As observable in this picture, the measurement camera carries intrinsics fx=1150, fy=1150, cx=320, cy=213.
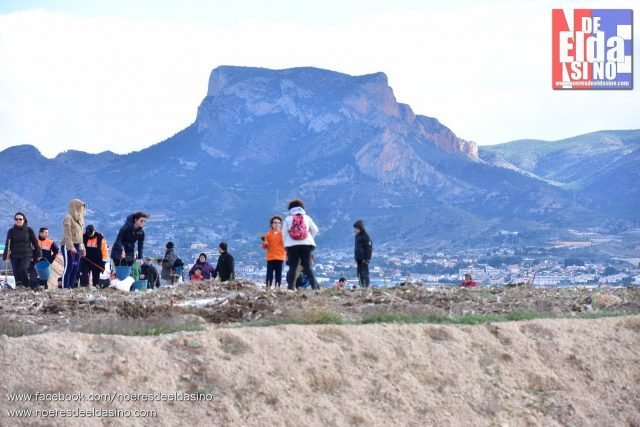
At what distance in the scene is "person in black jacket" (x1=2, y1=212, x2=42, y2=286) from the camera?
735 inches

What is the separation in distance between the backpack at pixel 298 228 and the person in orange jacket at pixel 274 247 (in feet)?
3.21

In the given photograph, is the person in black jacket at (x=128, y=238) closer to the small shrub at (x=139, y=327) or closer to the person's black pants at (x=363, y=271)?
the person's black pants at (x=363, y=271)

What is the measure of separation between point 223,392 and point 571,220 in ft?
Answer: 374

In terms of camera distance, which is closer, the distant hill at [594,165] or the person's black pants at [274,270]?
the person's black pants at [274,270]

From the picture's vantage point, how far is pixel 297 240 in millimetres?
16609

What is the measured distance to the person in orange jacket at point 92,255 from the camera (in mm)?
19219

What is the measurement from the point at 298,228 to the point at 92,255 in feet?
15.0

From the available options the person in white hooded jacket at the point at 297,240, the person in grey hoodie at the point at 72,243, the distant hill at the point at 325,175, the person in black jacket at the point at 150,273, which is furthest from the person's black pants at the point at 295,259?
the distant hill at the point at 325,175

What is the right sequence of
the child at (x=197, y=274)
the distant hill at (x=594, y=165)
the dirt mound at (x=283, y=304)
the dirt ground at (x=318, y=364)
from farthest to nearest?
the distant hill at (x=594, y=165)
the child at (x=197, y=274)
the dirt mound at (x=283, y=304)
the dirt ground at (x=318, y=364)

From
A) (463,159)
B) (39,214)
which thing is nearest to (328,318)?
(39,214)

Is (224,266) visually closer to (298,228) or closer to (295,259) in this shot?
(295,259)

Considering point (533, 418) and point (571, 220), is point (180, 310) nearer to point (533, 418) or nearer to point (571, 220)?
point (533, 418)

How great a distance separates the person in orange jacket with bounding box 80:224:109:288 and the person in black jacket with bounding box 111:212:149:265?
62 cm

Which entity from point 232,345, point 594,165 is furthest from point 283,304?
point 594,165
